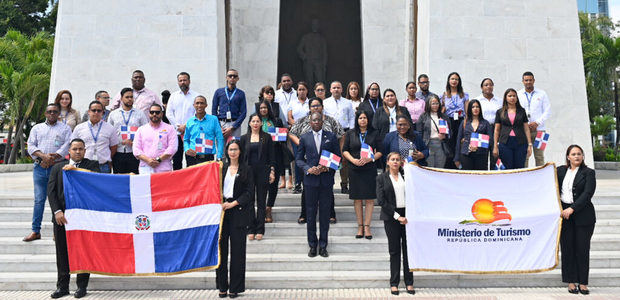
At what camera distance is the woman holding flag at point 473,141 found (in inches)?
305

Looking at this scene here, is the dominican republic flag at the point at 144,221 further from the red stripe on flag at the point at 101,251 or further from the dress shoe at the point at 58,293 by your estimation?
the dress shoe at the point at 58,293

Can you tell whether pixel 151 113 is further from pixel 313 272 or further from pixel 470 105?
pixel 470 105

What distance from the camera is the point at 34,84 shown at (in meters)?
20.3

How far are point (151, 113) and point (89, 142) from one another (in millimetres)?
968

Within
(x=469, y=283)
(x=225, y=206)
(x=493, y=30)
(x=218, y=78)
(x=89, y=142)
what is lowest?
(x=469, y=283)

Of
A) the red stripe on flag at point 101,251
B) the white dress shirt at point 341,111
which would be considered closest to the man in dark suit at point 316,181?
the white dress shirt at point 341,111

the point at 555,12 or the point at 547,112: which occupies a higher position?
the point at 555,12

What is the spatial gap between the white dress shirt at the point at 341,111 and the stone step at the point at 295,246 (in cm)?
217

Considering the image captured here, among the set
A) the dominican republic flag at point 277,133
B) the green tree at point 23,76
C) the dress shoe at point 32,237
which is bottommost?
the dress shoe at point 32,237

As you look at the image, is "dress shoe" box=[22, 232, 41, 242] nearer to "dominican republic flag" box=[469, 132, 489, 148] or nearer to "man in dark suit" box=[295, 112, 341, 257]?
"man in dark suit" box=[295, 112, 341, 257]

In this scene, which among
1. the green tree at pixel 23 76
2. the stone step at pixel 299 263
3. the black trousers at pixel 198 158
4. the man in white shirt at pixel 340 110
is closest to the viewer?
the stone step at pixel 299 263

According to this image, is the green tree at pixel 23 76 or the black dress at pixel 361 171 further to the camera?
the green tree at pixel 23 76

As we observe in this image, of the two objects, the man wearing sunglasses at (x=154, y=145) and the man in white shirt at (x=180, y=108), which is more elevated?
the man in white shirt at (x=180, y=108)

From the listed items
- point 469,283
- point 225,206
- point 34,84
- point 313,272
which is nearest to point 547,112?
point 469,283
